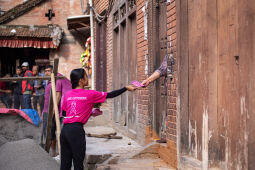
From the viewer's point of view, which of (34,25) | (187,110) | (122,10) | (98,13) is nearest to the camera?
(187,110)

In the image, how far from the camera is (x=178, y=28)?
479 cm

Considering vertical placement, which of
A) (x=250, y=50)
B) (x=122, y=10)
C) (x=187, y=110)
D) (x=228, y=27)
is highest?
(x=122, y=10)

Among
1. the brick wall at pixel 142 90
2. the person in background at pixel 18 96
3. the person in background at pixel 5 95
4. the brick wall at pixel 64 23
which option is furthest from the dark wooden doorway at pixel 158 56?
the brick wall at pixel 64 23

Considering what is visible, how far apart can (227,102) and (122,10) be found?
5.79 m

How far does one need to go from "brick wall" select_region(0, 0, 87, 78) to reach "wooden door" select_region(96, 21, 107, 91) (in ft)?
15.1

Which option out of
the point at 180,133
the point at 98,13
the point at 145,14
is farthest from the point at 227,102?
the point at 98,13

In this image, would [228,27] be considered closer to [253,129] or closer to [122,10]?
[253,129]

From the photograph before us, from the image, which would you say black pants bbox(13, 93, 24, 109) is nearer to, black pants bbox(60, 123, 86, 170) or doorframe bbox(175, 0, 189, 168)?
black pants bbox(60, 123, 86, 170)

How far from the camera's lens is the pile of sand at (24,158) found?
5474 mm

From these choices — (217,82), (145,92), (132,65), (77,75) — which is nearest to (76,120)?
(77,75)

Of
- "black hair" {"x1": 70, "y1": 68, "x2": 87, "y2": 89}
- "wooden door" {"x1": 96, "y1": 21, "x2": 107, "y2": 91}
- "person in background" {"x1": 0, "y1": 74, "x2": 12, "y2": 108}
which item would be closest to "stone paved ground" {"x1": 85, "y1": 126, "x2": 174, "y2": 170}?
"black hair" {"x1": 70, "y1": 68, "x2": 87, "y2": 89}

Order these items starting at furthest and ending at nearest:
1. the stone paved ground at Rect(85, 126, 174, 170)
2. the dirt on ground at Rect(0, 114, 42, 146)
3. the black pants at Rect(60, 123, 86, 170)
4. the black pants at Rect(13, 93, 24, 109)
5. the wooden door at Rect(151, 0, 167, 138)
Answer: the black pants at Rect(13, 93, 24, 109) < the dirt on ground at Rect(0, 114, 42, 146) < the wooden door at Rect(151, 0, 167, 138) < the stone paved ground at Rect(85, 126, 174, 170) < the black pants at Rect(60, 123, 86, 170)

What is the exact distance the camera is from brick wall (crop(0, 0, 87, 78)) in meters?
16.7

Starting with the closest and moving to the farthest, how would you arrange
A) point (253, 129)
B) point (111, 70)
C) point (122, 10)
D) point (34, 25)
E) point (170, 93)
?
point (253, 129) < point (170, 93) < point (122, 10) < point (111, 70) < point (34, 25)
